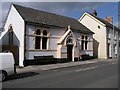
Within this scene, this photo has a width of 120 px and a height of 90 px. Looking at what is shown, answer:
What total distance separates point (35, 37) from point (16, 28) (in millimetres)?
2421

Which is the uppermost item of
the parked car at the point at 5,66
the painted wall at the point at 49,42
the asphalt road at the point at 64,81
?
the painted wall at the point at 49,42

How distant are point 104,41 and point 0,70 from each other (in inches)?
1158

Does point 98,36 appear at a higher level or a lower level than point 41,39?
higher

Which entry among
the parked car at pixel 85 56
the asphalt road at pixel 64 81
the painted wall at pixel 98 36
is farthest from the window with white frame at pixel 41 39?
the painted wall at pixel 98 36

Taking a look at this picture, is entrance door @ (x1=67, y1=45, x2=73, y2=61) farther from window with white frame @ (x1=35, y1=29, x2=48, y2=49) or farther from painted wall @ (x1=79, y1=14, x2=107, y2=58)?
painted wall @ (x1=79, y1=14, x2=107, y2=58)

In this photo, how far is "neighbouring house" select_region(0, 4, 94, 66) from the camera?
23.0 metres

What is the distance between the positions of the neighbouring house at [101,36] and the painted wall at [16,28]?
778 inches

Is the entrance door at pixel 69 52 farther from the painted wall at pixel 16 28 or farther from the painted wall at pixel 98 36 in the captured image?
the painted wall at pixel 98 36

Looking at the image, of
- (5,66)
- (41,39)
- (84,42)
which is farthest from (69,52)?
(5,66)

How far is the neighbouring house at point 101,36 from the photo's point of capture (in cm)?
3912

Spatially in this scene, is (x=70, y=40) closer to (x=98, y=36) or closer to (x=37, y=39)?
(x=37, y=39)

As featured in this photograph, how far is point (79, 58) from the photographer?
102 feet

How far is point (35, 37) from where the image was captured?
78.5 feet

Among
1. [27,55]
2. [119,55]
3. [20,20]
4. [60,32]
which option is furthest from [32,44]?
[119,55]
